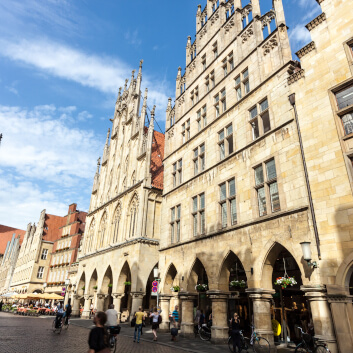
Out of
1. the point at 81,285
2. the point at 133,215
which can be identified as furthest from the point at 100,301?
the point at 133,215

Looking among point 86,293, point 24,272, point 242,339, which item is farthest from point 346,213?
point 24,272

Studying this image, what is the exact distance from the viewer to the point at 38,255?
2201 inches

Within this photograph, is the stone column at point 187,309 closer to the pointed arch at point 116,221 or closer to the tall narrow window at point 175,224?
the tall narrow window at point 175,224

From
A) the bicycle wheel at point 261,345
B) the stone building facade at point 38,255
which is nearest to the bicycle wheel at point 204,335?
the bicycle wheel at point 261,345

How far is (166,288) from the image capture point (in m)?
19.3

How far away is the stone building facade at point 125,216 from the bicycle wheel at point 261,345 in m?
13.4

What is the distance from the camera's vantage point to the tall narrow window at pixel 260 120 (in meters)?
14.9

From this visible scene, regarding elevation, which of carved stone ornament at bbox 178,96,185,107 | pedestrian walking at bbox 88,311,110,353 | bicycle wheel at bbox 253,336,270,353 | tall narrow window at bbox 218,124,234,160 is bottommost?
bicycle wheel at bbox 253,336,270,353

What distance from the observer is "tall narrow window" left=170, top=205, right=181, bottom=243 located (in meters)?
19.8

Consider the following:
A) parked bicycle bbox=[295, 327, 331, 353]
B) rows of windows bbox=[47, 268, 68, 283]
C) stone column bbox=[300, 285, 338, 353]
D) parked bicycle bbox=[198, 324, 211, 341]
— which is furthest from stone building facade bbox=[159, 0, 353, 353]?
rows of windows bbox=[47, 268, 68, 283]

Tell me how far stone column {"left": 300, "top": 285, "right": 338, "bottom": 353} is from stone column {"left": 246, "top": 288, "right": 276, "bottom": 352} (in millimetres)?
2186

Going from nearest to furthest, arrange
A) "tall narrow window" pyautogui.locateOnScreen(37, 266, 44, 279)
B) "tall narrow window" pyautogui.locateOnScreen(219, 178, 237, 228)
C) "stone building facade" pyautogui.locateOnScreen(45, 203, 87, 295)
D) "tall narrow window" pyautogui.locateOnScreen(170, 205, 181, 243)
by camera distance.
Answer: "tall narrow window" pyautogui.locateOnScreen(219, 178, 237, 228), "tall narrow window" pyautogui.locateOnScreen(170, 205, 181, 243), "stone building facade" pyautogui.locateOnScreen(45, 203, 87, 295), "tall narrow window" pyautogui.locateOnScreen(37, 266, 44, 279)

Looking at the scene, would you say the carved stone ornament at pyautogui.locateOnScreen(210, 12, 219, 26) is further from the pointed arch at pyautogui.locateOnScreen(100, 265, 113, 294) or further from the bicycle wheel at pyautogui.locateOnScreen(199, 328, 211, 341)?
the pointed arch at pyautogui.locateOnScreen(100, 265, 113, 294)

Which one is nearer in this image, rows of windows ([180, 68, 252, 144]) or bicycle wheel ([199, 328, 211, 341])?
bicycle wheel ([199, 328, 211, 341])
